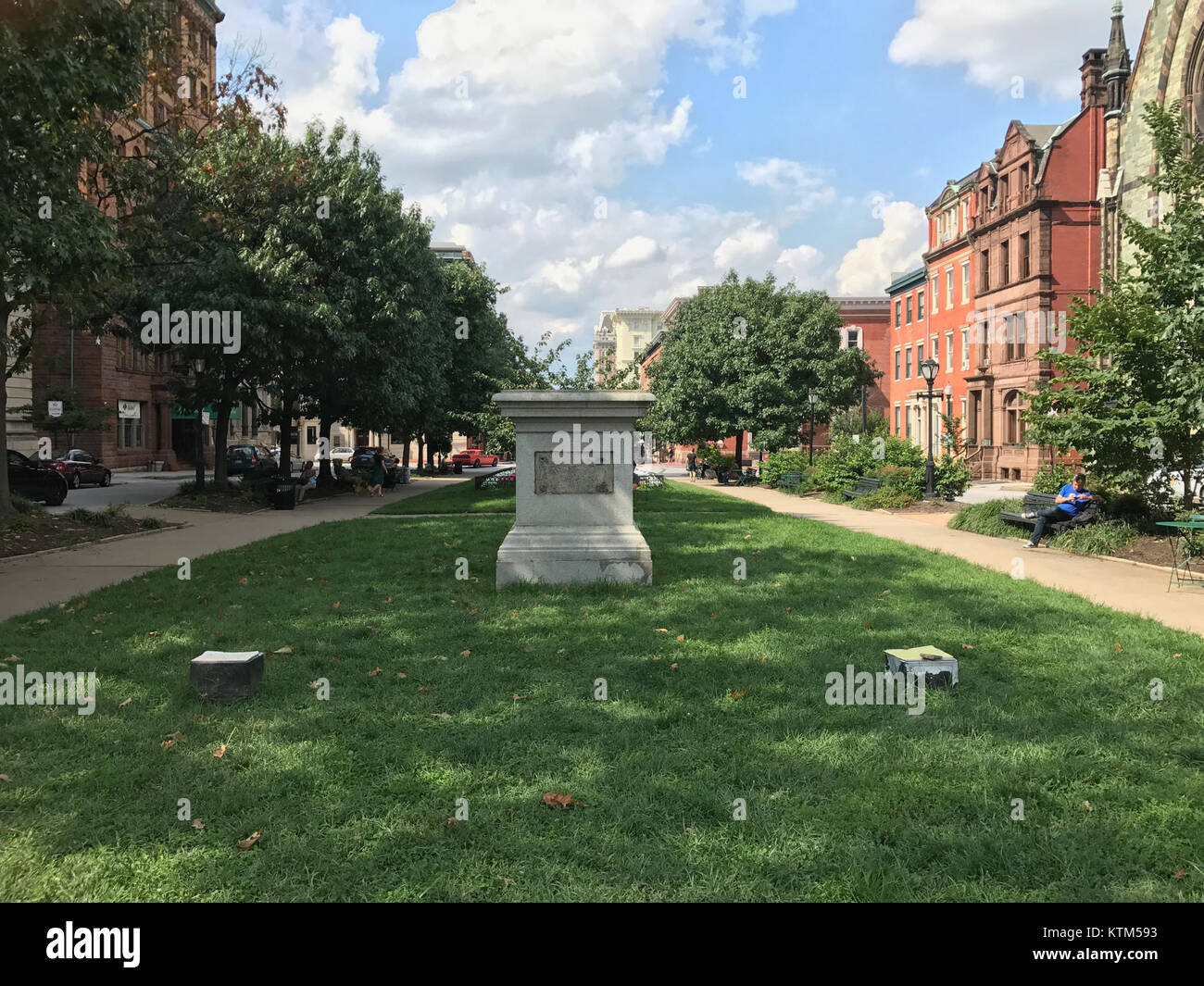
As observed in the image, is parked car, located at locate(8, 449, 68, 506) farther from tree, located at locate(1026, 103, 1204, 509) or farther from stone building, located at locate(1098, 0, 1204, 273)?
stone building, located at locate(1098, 0, 1204, 273)

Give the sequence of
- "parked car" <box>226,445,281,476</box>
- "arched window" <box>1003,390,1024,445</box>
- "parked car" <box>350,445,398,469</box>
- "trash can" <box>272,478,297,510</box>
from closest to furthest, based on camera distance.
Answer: "trash can" <box>272,478,297,510</box> → "parked car" <box>350,445,398,469</box> → "parked car" <box>226,445,281,476</box> → "arched window" <box>1003,390,1024,445</box>

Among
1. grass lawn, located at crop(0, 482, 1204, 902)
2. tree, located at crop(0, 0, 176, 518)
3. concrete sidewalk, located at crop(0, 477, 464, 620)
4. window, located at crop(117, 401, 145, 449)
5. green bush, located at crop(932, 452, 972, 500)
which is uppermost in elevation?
tree, located at crop(0, 0, 176, 518)

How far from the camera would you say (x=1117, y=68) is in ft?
102

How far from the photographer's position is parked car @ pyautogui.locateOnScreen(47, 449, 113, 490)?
35.2 metres

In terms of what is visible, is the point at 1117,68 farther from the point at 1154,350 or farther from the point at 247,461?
the point at 247,461

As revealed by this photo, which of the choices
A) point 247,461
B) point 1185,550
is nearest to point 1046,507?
point 1185,550

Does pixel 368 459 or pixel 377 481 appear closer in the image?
pixel 377 481

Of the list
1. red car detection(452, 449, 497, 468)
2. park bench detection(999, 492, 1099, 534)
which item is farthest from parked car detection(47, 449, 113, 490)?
park bench detection(999, 492, 1099, 534)

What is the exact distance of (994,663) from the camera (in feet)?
22.0

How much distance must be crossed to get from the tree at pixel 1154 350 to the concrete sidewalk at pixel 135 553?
13.3m

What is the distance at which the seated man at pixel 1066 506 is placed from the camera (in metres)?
14.6

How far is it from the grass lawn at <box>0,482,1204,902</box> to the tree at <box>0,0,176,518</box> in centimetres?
516

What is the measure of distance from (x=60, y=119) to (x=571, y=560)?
802 centimetres

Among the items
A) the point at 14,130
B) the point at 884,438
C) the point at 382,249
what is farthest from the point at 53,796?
the point at 884,438
